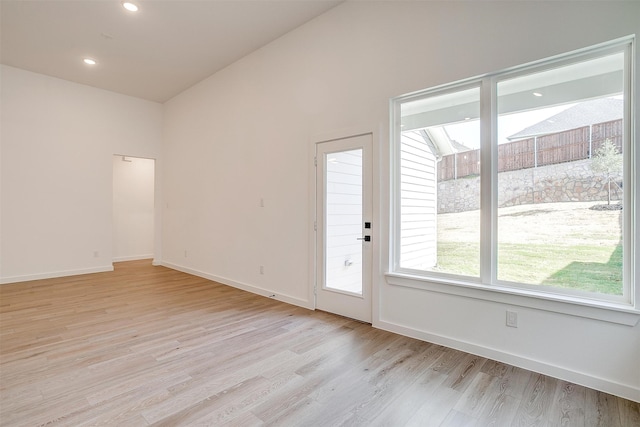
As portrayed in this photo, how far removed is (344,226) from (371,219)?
0.41m

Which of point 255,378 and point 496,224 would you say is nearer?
point 255,378

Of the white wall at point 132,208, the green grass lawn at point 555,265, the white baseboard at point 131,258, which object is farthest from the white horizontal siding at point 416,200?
the white baseboard at point 131,258

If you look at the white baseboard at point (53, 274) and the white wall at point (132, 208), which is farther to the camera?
the white wall at point (132, 208)

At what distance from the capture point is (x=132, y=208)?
25.4 feet

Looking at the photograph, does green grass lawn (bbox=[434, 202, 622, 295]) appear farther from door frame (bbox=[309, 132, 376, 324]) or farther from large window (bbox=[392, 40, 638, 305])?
door frame (bbox=[309, 132, 376, 324])

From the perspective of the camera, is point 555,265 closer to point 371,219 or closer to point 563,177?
point 563,177

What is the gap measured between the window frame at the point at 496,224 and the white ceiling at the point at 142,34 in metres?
2.05

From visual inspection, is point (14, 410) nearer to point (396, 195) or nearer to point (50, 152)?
point (396, 195)

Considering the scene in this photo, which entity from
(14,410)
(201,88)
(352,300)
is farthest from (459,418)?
(201,88)

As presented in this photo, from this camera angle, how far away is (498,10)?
8.28ft

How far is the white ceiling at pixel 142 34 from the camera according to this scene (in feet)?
11.8

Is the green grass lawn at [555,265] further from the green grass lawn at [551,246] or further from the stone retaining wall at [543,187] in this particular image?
the stone retaining wall at [543,187]

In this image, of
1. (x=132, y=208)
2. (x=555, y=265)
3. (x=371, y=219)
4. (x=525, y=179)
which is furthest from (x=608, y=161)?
(x=132, y=208)

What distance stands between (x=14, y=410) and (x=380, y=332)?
2.77 meters
